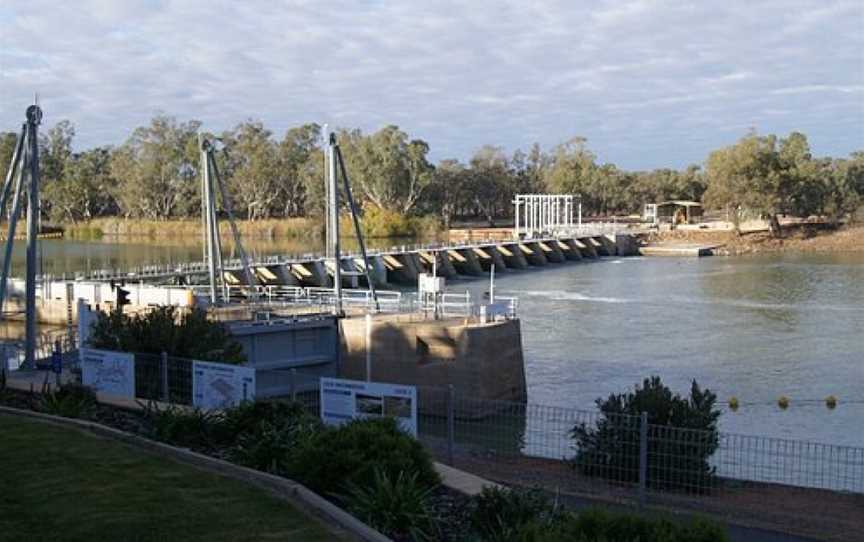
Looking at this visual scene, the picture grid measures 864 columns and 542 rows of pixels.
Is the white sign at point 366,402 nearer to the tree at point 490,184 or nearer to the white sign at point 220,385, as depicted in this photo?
the white sign at point 220,385

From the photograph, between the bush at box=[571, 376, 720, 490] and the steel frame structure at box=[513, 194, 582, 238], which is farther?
the steel frame structure at box=[513, 194, 582, 238]

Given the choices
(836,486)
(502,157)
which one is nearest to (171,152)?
(502,157)

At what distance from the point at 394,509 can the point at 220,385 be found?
713cm

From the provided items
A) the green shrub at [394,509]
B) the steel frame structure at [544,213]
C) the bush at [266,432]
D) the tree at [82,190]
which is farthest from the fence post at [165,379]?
the tree at [82,190]

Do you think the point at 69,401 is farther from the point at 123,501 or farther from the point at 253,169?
the point at 253,169

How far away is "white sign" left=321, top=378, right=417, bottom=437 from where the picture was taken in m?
13.6

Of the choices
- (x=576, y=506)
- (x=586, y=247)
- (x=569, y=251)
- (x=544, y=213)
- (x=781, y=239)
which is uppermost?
(x=544, y=213)

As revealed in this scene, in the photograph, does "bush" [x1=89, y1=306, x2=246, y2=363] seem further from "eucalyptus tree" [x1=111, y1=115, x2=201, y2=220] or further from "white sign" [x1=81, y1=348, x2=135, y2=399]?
"eucalyptus tree" [x1=111, y1=115, x2=201, y2=220]

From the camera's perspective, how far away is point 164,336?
2172cm

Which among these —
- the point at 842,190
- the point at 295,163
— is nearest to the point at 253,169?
the point at 295,163

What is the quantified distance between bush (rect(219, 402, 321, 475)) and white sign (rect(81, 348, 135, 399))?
4898mm

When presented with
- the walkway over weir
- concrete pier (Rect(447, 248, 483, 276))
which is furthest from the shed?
concrete pier (Rect(447, 248, 483, 276))

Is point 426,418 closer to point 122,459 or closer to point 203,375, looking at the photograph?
point 203,375

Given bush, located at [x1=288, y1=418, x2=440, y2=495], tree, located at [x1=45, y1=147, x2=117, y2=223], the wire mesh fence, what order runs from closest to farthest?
bush, located at [x1=288, y1=418, x2=440, y2=495], the wire mesh fence, tree, located at [x1=45, y1=147, x2=117, y2=223]
